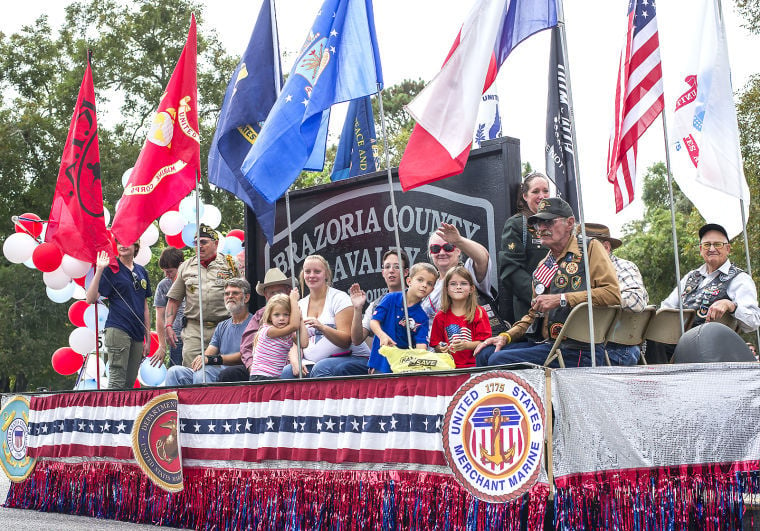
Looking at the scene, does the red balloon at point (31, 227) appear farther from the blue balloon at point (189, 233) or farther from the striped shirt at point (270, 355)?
the striped shirt at point (270, 355)

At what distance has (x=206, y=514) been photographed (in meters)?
7.36

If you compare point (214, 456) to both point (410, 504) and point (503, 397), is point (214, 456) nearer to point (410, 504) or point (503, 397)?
point (410, 504)

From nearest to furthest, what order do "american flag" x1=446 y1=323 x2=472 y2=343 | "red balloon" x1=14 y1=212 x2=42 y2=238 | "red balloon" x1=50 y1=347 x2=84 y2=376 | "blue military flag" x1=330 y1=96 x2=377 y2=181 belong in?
"american flag" x1=446 y1=323 x2=472 y2=343, "blue military flag" x1=330 y1=96 x2=377 y2=181, "red balloon" x1=14 y1=212 x2=42 y2=238, "red balloon" x1=50 y1=347 x2=84 y2=376

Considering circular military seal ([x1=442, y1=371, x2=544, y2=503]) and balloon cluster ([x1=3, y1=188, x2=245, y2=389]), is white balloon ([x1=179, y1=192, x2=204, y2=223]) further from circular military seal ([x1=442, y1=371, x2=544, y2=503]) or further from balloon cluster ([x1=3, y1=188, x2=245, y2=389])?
circular military seal ([x1=442, y1=371, x2=544, y2=503])

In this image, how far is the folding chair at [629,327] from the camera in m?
6.32

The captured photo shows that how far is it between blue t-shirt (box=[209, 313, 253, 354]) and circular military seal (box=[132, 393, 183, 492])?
133 cm

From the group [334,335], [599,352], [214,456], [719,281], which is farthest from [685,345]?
[214,456]

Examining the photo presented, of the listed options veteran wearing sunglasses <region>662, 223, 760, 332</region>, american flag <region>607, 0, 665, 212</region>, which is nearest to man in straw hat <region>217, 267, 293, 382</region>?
american flag <region>607, 0, 665, 212</region>

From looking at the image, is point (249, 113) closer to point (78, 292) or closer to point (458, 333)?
point (458, 333)

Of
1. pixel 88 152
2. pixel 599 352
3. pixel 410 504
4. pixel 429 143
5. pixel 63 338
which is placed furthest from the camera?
pixel 63 338

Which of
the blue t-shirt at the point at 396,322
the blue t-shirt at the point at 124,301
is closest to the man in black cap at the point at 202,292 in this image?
the blue t-shirt at the point at 124,301

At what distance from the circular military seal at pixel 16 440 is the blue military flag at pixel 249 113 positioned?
3.20m

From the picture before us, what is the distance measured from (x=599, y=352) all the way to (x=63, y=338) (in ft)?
91.5

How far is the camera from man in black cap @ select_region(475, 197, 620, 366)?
6207 mm
